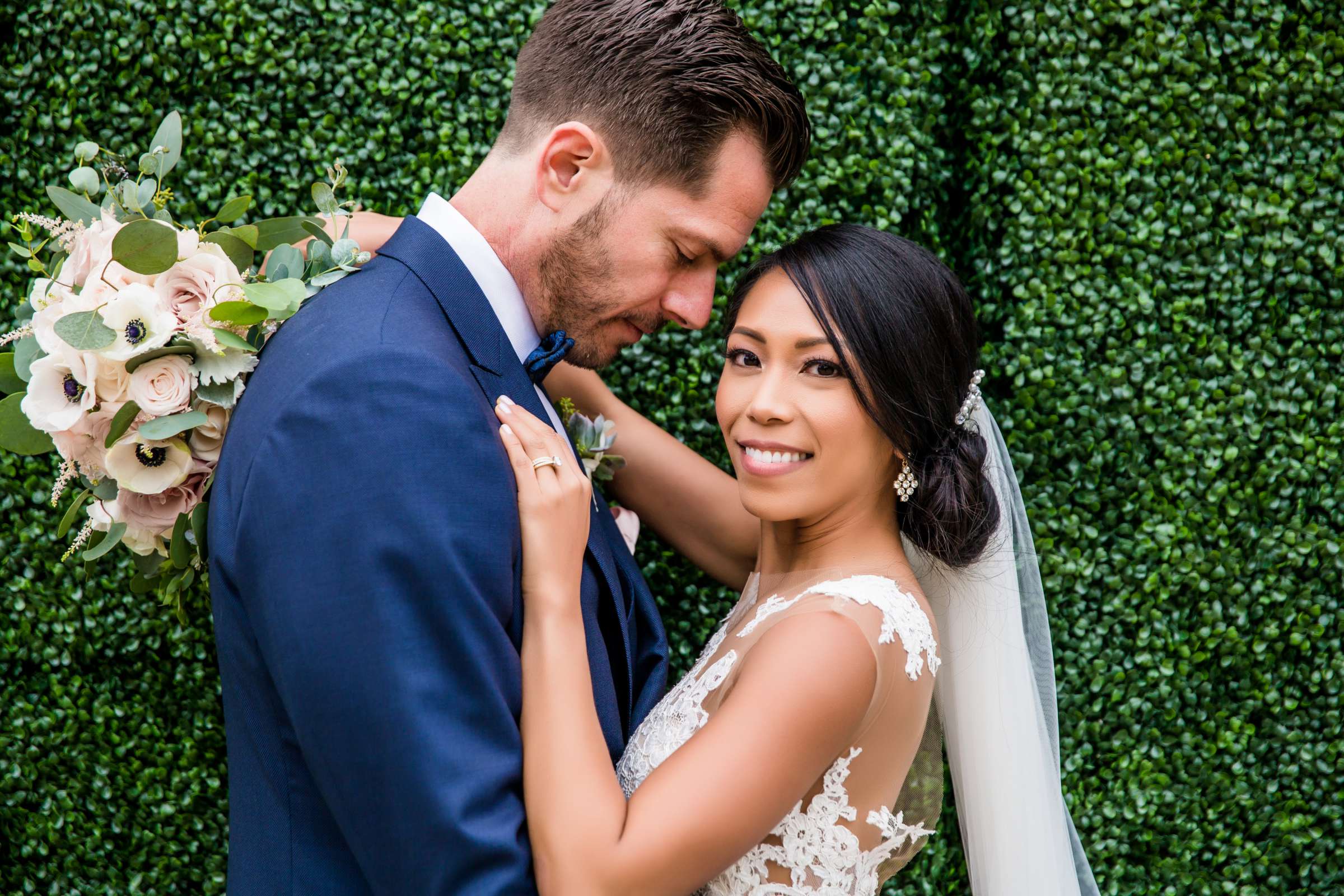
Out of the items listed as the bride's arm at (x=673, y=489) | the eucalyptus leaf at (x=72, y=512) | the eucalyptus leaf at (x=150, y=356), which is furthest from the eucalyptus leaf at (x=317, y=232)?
Result: the bride's arm at (x=673, y=489)

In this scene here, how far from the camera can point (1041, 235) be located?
298 cm

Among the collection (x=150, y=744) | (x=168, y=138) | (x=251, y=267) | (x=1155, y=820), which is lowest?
(x=150, y=744)

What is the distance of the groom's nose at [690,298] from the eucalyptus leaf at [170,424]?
0.97 m

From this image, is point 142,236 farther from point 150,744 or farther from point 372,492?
point 150,744

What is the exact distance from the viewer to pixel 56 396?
1820mm

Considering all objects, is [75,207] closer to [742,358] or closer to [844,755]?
[742,358]

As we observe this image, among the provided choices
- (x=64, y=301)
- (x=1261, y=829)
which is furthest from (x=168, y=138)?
(x=1261, y=829)

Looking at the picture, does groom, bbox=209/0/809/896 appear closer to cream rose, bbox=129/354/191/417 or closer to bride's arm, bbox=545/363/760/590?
cream rose, bbox=129/354/191/417

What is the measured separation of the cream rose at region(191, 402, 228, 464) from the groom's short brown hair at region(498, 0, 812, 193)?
0.80 m

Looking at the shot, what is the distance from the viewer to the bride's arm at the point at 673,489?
2.80m

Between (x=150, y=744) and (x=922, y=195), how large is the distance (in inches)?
113

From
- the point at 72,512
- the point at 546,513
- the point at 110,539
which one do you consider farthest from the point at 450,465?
the point at 72,512

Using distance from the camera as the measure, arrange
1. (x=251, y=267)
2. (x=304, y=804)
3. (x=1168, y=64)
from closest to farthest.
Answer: (x=304, y=804) < (x=251, y=267) < (x=1168, y=64)

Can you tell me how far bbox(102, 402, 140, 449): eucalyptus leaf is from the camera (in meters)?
1.77
